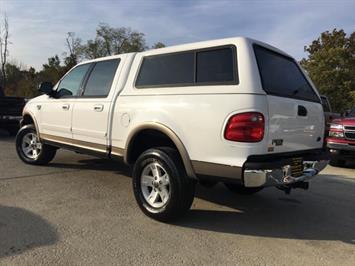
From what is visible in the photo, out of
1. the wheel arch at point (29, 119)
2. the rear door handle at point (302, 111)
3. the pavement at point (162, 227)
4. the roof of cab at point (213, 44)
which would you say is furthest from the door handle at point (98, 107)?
the rear door handle at point (302, 111)

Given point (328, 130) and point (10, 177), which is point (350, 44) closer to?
point (328, 130)

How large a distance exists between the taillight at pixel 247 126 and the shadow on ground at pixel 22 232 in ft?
6.85

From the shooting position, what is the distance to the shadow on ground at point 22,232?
3681mm

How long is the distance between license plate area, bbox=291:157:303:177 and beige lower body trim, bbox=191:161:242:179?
72cm

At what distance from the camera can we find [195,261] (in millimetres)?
3539

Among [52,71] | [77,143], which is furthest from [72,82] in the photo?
[52,71]

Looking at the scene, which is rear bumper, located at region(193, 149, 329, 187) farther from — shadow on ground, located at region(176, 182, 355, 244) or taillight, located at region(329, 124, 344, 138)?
taillight, located at region(329, 124, 344, 138)

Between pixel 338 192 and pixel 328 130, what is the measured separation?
3231mm

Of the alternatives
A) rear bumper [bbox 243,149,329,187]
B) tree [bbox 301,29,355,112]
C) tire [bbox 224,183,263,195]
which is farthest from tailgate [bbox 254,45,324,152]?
tree [bbox 301,29,355,112]

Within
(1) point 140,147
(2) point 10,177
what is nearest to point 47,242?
(1) point 140,147

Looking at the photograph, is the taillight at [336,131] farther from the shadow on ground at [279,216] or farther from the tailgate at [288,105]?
the tailgate at [288,105]

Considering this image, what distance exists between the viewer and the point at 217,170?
4.00 m

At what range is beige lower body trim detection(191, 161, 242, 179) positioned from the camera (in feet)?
12.7

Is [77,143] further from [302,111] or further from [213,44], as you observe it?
[302,111]
